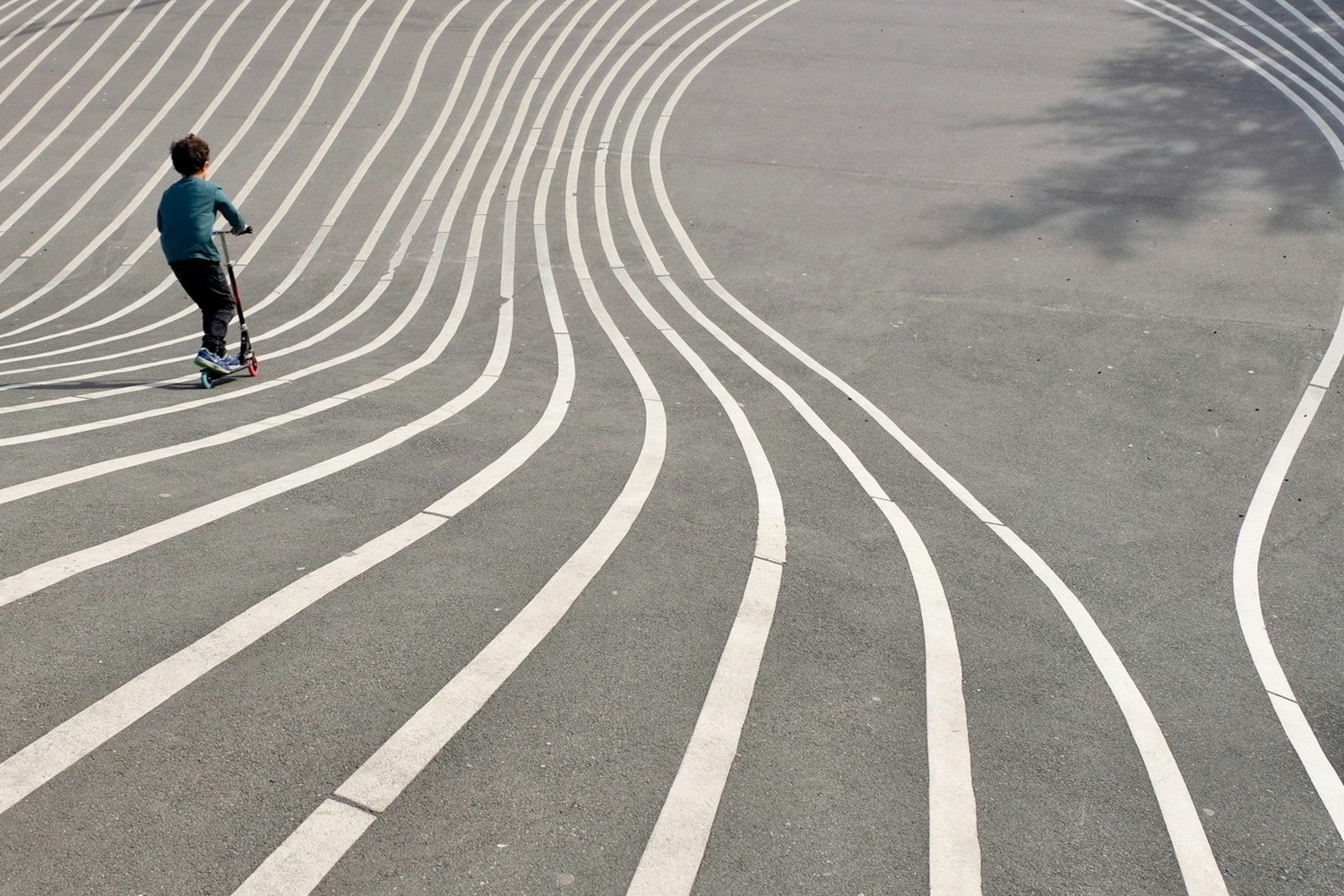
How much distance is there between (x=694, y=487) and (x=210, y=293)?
4.75m

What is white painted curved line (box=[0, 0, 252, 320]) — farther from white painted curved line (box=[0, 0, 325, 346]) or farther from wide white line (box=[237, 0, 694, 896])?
wide white line (box=[237, 0, 694, 896])

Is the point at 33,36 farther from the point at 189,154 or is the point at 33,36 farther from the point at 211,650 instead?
the point at 211,650

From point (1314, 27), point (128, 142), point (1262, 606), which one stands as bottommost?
point (1262, 606)

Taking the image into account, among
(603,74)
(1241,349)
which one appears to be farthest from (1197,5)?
(1241,349)

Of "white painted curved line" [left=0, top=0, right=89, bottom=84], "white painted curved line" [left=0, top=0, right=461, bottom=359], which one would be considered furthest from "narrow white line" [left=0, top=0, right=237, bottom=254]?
"white painted curved line" [left=0, top=0, right=89, bottom=84]

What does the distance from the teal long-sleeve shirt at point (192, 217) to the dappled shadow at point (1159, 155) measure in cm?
856

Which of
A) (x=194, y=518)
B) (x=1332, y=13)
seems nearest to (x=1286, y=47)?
(x=1332, y=13)

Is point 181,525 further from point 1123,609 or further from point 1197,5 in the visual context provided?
point 1197,5

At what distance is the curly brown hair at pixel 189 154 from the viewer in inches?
353

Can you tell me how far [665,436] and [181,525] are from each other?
374 cm

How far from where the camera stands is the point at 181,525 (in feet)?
18.7

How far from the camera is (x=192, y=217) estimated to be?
9.26 meters

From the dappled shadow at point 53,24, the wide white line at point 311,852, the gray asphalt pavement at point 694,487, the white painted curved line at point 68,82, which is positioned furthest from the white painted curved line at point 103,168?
the wide white line at point 311,852

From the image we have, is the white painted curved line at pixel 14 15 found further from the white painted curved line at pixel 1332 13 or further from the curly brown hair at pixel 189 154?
the white painted curved line at pixel 1332 13
